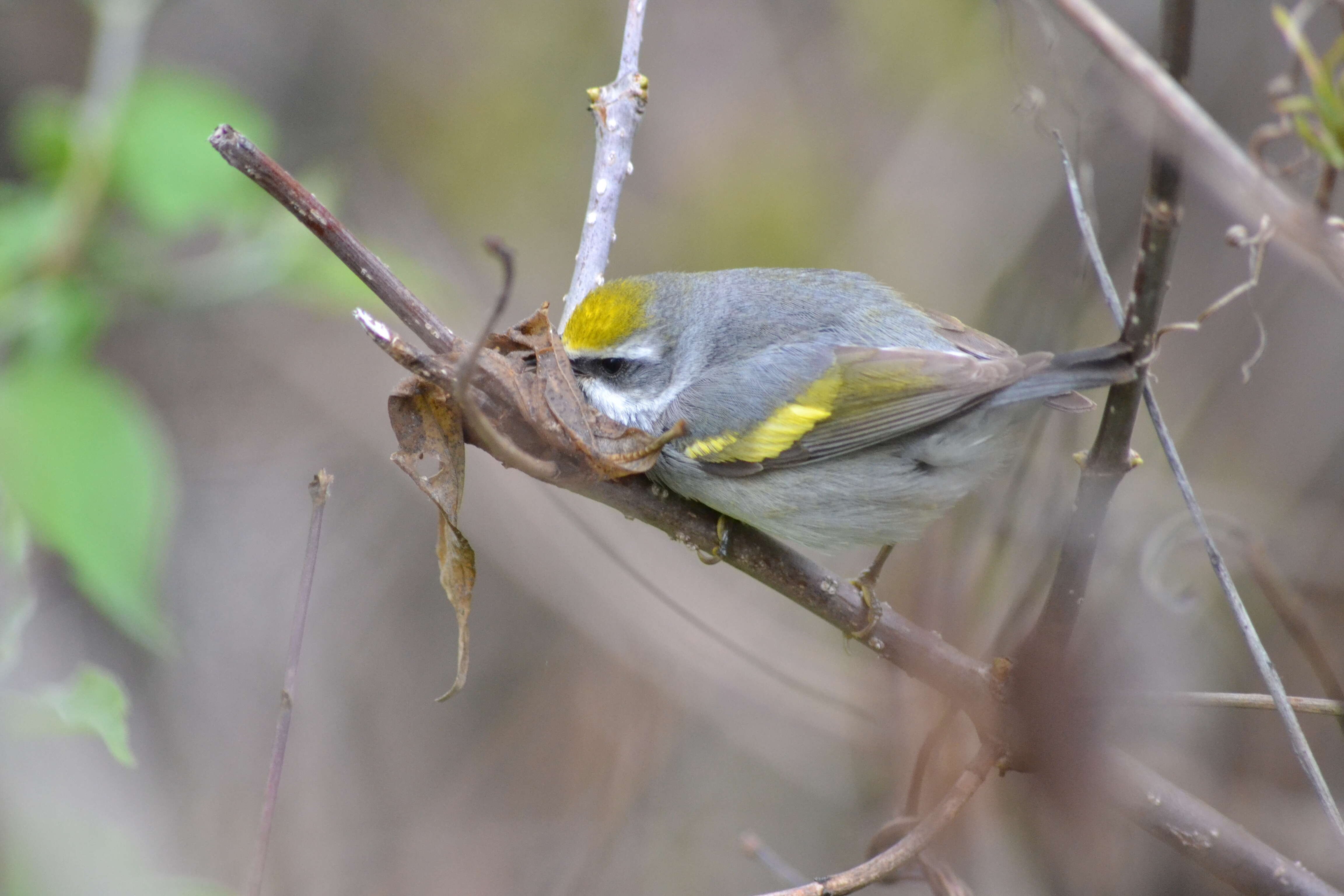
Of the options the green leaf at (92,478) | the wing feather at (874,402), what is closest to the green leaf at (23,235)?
the green leaf at (92,478)

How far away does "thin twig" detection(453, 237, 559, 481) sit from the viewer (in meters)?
1.47

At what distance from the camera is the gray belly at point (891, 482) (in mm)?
3191

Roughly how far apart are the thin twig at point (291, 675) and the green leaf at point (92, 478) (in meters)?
1.36

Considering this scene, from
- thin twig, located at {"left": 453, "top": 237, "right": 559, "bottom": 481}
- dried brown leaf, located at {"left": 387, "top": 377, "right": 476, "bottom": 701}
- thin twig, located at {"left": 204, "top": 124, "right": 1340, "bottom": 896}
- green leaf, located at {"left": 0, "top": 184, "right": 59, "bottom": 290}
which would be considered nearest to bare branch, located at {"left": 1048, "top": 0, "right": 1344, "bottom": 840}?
thin twig, located at {"left": 204, "top": 124, "right": 1340, "bottom": 896}

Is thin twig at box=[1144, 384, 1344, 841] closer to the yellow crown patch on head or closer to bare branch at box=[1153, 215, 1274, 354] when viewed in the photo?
bare branch at box=[1153, 215, 1274, 354]

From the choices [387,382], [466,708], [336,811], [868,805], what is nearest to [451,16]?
[387,382]

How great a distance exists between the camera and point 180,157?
3551 mm

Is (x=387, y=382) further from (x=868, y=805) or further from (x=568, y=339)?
(x=868, y=805)

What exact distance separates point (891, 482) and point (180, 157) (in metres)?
2.62

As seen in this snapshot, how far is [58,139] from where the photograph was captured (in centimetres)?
350

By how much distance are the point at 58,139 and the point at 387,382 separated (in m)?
2.64

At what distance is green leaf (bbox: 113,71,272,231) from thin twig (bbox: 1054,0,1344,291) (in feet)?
9.06

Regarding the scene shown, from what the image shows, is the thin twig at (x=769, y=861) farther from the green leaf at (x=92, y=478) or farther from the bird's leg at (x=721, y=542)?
the green leaf at (x=92, y=478)

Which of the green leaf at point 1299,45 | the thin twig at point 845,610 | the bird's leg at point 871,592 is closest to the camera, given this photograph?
the green leaf at point 1299,45
